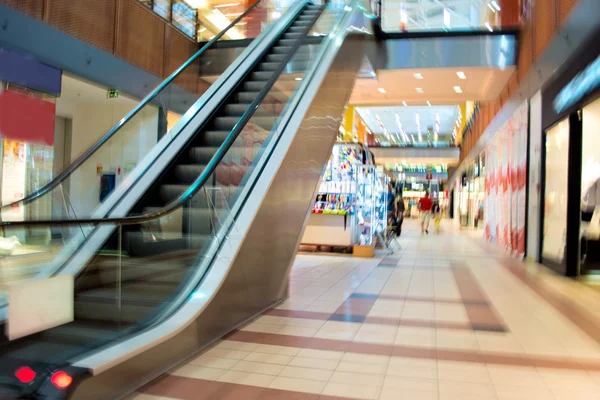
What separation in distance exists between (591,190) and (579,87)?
2043 mm

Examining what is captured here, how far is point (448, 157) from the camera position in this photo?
1077 inches

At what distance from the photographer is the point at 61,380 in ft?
7.52

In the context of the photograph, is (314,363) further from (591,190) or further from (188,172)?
(591,190)

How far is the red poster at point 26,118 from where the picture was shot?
7070 mm

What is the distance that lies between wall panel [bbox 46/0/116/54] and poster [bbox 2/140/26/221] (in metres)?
1.97

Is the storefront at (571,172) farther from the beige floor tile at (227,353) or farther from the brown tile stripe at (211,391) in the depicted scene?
the brown tile stripe at (211,391)

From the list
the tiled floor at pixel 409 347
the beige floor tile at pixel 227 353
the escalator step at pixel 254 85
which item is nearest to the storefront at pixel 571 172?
the tiled floor at pixel 409 347

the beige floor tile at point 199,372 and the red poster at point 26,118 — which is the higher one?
the red poster at point 26,118

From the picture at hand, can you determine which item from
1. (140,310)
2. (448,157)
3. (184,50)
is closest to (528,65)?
(184,50)

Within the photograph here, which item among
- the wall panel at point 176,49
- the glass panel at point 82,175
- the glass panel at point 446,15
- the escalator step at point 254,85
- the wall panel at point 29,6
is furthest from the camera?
the wall panel at point 176,49

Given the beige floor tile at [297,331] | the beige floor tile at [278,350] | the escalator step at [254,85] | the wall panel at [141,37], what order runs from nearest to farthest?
the beige floor tile at [278,350] → the beige floor tile at [297,331] → the escalator step at [254,85] → the wall panel at [141,37]

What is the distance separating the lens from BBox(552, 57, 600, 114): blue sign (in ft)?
19.3

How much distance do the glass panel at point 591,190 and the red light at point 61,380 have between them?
7537mm

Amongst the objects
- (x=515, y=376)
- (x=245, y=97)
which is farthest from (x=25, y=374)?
(x=245, y=97)
